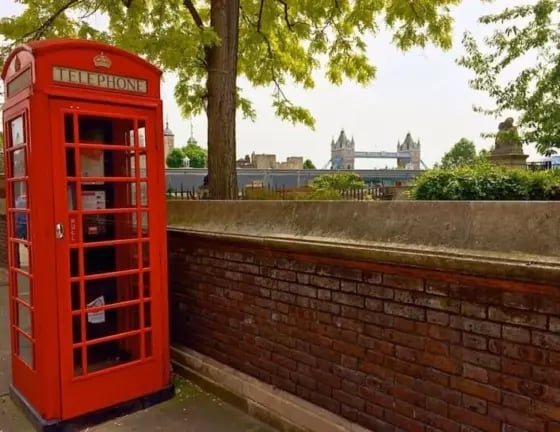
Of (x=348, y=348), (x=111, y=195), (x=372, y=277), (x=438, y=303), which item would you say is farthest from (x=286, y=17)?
(x=438, y=303)

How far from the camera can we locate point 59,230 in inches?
131

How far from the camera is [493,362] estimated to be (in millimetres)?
2277

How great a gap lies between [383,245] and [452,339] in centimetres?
60

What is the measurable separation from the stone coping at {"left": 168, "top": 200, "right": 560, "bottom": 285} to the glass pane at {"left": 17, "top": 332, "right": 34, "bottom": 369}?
1687 millimetres

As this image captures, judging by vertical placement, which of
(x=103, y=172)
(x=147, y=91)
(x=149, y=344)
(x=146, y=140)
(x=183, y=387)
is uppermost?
(x=147, y=91)

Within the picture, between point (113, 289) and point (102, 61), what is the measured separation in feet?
5.67

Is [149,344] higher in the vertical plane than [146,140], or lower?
lower

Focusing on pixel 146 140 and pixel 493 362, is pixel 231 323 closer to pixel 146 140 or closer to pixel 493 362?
pixel 146 140

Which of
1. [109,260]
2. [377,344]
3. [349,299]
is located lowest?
[377,344]

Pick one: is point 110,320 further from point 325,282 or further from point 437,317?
point 437,317

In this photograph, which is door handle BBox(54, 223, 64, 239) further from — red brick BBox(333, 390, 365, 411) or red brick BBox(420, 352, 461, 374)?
red brick BBox(420, 352, 461, 374)

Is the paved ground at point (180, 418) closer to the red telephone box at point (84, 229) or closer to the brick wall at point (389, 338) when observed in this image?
the red telephone box at point (84, 229)

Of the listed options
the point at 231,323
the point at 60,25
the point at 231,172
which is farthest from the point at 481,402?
the point at 60,25

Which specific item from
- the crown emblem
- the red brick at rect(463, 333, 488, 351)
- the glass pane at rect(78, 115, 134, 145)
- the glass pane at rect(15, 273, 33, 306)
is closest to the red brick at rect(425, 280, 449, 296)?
the red brick at rect(463, 333, 488, 351)
